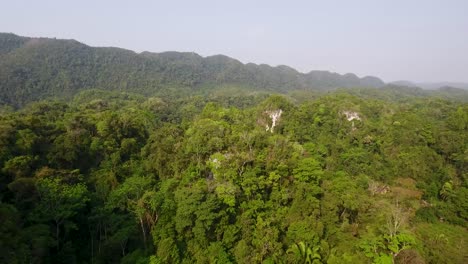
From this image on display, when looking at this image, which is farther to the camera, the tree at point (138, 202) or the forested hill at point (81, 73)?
the forested hill at point (81, 73)

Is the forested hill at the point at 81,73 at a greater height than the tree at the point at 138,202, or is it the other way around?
the forested hill at the point at 81,73

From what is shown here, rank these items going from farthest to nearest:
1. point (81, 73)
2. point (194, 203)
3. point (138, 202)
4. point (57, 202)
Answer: point (81, 73)
point (138, 202)
point (194, 203)
point (57, 202)

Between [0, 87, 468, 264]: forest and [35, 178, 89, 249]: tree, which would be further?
[0, 87, 468, 264]: forest

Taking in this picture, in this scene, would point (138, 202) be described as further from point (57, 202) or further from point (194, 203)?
point (57, 202)

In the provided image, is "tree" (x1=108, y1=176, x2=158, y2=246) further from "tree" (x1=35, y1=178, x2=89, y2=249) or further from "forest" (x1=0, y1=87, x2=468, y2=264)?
"tree" (x1=35, y1=178, x2=89, y2=249)

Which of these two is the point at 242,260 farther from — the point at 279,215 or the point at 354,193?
the point at 354,193

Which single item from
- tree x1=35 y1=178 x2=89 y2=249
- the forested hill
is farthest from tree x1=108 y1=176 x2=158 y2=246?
the forested hill

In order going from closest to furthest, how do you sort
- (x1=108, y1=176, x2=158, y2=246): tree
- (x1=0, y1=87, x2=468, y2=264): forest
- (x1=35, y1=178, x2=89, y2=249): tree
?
1. (x1=35, y1=178, x2=89, y2=249): tree
2. (x1=0, y1=87, x2=468, y2=264): forest
3. (x1=108, y1=176, x2=158, y2=246): tree

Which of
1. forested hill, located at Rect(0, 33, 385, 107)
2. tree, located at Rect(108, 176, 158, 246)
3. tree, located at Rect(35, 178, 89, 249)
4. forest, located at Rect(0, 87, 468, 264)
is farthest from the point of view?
forested hill, located at Rect(0, 33, 385, 107)

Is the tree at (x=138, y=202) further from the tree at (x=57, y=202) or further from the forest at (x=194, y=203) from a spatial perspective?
the tree at (x=57, y=202)

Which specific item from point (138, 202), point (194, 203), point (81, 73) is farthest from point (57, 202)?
point (81, 73)

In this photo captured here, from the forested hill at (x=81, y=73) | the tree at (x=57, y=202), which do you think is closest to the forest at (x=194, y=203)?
the tree at (x=57, y=202)

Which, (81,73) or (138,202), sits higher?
(81,73)
